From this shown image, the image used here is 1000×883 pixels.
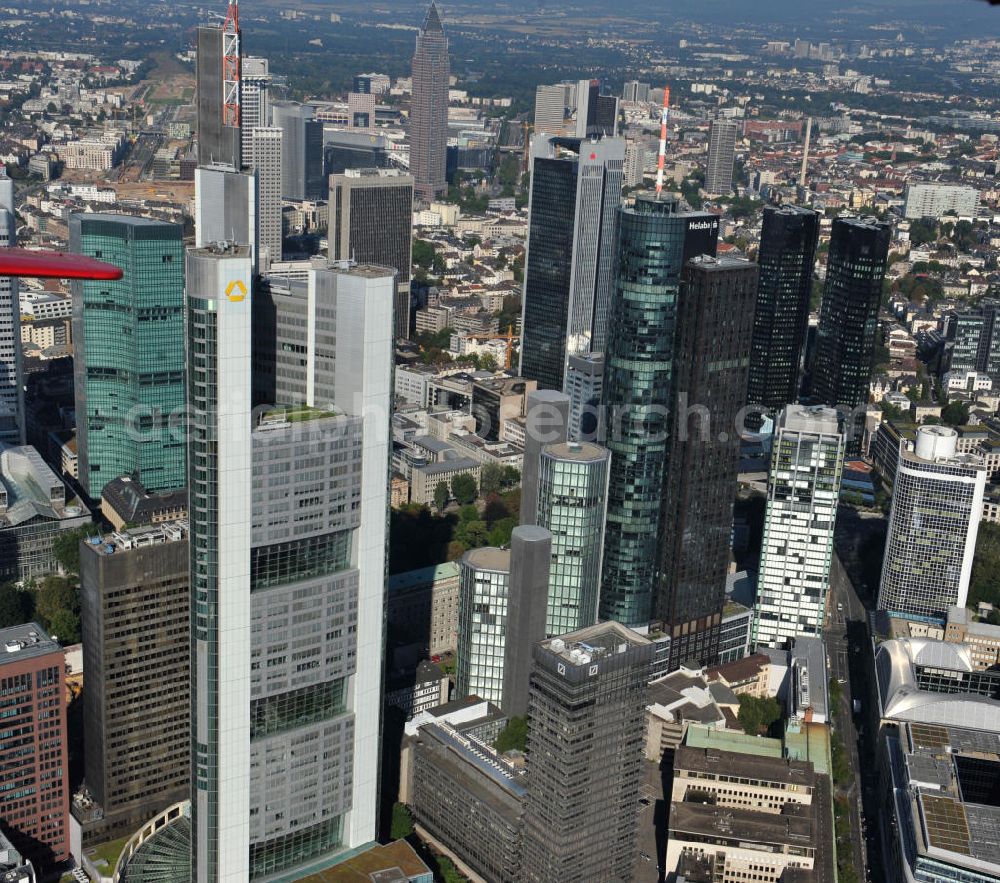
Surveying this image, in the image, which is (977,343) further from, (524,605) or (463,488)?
(524,605)

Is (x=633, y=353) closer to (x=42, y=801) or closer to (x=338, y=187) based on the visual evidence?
(x=42, y=801)

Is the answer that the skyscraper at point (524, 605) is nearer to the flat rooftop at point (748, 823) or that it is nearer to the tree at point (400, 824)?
the tree at point (400, 824)

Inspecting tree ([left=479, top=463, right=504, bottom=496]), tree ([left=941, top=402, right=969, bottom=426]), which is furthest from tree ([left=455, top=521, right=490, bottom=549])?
tree ([left=941, top=402, right=969, bottom=426])

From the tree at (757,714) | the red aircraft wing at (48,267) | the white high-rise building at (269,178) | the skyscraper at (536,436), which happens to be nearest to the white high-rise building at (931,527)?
the tree at (757,714)

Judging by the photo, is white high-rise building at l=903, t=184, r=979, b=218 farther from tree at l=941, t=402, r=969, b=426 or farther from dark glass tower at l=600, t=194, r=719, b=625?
dark glass tower at l=600, t=194, r=719, b=625

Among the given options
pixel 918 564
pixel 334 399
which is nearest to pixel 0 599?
pixel 334 399
